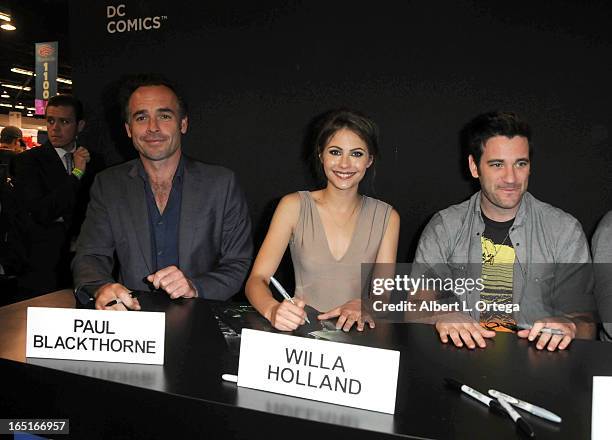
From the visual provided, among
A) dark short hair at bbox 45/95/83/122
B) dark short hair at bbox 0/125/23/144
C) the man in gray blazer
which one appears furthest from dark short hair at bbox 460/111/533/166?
dark short hair at bbox 0/125/23/144

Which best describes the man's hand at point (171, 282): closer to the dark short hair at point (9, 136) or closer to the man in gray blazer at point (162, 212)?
the man in gray blazer at point (162, 212)

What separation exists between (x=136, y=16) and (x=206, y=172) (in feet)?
4.92

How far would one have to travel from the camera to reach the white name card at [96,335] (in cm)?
114

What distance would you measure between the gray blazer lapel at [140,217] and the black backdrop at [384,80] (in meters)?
0.92

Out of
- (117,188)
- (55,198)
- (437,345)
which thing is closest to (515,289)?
(437,345)

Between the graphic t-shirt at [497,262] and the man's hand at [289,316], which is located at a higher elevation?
the graphic t-shirt at [497,262]

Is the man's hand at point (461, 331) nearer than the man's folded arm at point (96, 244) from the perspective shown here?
Yes

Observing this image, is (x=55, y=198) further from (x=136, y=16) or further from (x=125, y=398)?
(x=125, y=398)

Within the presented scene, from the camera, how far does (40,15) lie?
5922 mm

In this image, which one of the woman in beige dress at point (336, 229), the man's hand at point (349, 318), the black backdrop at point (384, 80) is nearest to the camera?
the man's hand at point (349, 318)

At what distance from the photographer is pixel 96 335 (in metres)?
1.16

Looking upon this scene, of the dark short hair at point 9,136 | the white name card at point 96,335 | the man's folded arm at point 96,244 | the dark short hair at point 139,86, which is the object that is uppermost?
the dark short hair at point 9,136

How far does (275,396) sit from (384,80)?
6.70ft

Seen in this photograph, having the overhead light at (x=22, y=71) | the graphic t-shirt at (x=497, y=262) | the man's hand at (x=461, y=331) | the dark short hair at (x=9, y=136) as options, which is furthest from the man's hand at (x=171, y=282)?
the overhead light at (x=22, y=71)
